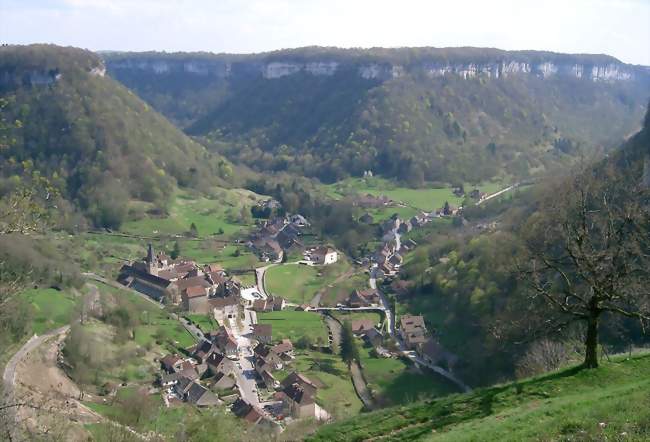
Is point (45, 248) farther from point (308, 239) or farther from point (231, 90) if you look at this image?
point (231, 90)

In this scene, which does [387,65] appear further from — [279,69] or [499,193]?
[499,193]

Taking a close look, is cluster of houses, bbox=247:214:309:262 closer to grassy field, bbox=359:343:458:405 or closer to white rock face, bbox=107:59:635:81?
grassy field, bbox=359:343:458:405

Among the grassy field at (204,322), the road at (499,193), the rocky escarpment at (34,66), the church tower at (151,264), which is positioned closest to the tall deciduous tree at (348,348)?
the grassy field at (204,322)

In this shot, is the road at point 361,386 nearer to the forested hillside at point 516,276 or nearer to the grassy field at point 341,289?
the forested hillside at point 516,276

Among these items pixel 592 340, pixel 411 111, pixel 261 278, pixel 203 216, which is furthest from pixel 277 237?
pixel 592 340

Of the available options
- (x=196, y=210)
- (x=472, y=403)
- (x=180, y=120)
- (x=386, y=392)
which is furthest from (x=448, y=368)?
(x=180, y=120)

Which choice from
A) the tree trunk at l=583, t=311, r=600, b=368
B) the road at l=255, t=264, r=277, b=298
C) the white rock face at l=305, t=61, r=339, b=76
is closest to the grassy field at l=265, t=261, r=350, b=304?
the road at l=255, t=264, r=277, b=298
